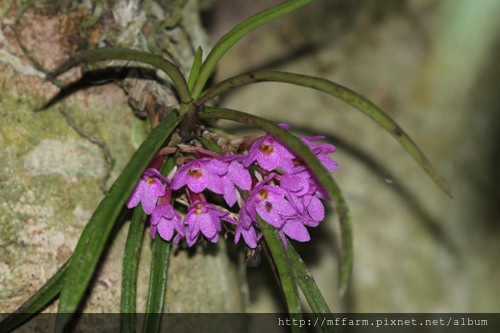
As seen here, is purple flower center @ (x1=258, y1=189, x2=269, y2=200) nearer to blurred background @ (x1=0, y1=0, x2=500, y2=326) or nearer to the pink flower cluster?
the pink flower cluster

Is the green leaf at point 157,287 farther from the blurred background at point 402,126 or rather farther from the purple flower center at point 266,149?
the blurred background at point 402,126

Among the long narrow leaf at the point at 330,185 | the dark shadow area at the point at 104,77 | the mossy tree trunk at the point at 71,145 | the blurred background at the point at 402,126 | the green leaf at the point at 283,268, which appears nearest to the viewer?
the long narrow leaf at the point at 330,185

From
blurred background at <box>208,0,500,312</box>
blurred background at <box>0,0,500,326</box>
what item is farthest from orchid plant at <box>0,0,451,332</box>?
blurred background at <box>208,0,500,312</box>

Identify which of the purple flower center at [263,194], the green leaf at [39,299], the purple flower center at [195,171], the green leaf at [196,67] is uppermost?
the green leaf at [196,67]

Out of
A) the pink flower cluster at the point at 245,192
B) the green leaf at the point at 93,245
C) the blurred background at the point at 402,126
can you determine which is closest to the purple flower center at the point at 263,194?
the pink flower cluster at the point at 245,192

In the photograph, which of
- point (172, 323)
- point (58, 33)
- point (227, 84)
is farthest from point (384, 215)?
point (58, 33)

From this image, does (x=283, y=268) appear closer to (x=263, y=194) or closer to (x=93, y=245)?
(x=263, y=194)
